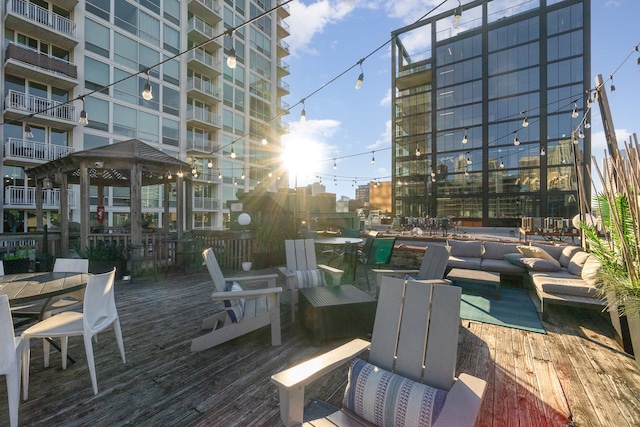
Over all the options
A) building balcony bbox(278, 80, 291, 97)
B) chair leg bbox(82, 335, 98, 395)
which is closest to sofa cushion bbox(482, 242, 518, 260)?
chair leg bbox(82, 335, 98, 395)

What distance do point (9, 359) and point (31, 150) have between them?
15.2 meters

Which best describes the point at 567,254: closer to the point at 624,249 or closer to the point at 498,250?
the point at 498,250

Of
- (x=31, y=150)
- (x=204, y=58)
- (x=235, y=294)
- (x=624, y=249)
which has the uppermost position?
(x=204, y=58)

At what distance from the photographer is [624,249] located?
2.80 metres

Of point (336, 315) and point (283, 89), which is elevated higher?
point (283, 89)

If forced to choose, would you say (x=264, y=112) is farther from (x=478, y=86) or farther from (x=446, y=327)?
(x=446, y=327)

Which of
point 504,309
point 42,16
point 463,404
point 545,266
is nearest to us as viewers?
point 463,404

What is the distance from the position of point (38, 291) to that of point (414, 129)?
3020cm

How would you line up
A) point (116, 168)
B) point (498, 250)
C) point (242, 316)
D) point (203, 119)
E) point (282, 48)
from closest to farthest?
1. point (242, 316)
2. point (498, 250)
3. point (116, 168)
4. point (203, 119)
5. point (282, 48)

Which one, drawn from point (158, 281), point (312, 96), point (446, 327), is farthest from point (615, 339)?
point (158, 281)

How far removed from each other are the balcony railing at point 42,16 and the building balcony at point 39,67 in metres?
1.26

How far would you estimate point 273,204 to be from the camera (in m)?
10.9

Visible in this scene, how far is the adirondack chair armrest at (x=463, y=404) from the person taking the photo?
1.05 meters

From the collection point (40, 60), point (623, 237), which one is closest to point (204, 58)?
point (40, 60)
